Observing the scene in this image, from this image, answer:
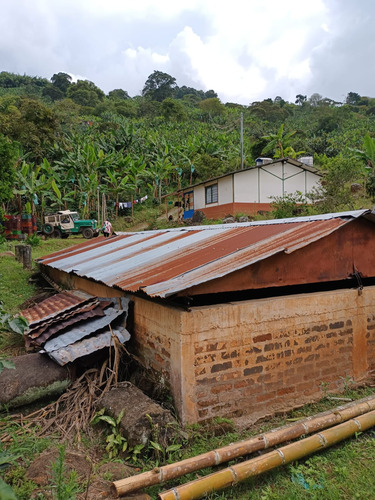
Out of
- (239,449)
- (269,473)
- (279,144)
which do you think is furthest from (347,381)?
(279,144)

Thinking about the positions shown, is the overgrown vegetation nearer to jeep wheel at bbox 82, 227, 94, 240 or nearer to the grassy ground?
the grassy ground

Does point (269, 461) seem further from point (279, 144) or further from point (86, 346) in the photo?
point (279, 144)

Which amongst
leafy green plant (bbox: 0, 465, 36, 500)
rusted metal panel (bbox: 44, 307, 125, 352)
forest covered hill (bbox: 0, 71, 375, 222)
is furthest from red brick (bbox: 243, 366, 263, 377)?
forest covered hill (bbox: 0, 71, 375, 222)

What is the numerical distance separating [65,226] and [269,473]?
2067 cm

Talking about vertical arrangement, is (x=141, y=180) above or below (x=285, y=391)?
above

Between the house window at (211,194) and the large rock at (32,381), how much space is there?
21321mm

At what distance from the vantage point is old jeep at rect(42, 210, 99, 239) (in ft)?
73.0

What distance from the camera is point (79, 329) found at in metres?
5.56

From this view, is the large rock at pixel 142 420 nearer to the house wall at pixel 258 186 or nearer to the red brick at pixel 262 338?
the red brick at pixel 262 338

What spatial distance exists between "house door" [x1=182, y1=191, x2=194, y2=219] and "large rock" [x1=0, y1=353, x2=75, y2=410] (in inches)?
897

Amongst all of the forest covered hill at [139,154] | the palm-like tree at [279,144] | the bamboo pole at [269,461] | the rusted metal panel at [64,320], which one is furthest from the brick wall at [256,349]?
the palm-like tree at [279,144]

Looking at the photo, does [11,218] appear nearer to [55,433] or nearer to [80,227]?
[80,227]

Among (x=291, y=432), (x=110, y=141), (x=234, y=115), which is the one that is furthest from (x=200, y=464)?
(x=234, y=115)

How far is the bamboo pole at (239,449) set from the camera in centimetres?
337
